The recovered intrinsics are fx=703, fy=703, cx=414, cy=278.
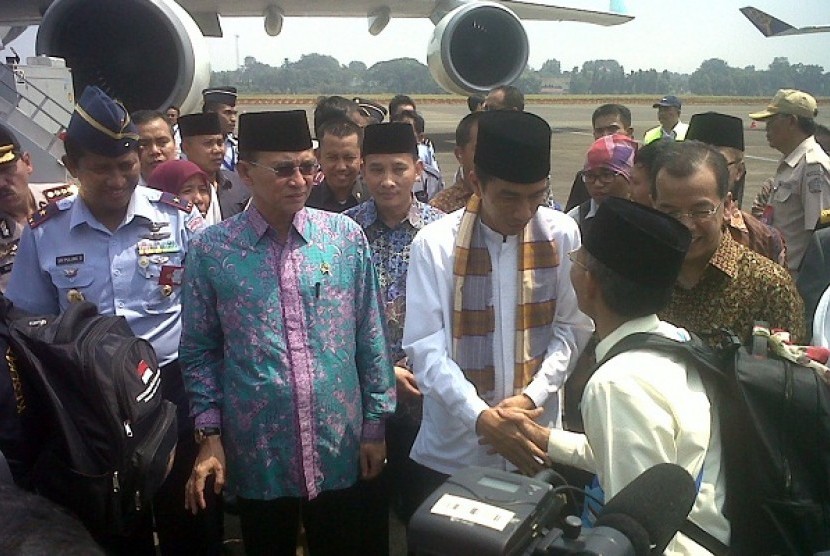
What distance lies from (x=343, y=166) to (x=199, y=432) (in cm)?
187

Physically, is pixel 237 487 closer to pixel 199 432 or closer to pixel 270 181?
pixel 199 432

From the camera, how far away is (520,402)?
206 cm

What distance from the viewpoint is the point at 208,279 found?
83.5 inches

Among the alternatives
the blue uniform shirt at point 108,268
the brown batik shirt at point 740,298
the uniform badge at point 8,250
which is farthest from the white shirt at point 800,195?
the uniform badge at point 8,250

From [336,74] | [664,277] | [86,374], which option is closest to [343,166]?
[86,374]

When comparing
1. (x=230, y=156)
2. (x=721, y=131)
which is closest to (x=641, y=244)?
(x=721, y=131)

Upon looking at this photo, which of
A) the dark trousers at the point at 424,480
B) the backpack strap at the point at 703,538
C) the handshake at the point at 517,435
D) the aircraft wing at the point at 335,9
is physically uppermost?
the aircraft wing at the point at 335,9

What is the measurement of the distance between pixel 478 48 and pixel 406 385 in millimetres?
7829

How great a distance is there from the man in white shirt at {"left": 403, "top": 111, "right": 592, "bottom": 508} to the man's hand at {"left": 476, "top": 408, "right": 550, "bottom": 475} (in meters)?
0.10

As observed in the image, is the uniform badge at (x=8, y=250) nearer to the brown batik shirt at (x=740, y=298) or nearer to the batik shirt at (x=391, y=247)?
the batik shirt at (x=391, y=247)

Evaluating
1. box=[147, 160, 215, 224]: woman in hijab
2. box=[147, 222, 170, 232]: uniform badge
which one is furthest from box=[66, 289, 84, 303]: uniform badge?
box=[147, 160, 215, 224]: woman in hijab

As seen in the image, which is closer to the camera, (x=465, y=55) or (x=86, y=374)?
(x=86, y=374)

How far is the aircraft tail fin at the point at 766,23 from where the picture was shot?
25.5m

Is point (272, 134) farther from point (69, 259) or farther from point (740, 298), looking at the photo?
point (740, 298)
